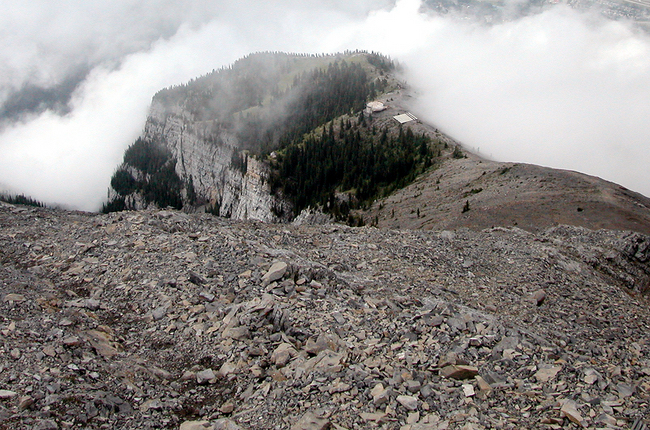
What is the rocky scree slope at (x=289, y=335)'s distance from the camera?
12.5 metres

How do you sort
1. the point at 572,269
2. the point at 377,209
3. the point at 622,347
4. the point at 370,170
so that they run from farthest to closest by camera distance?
the point at 370,170
the point at 377,209
the point at 572,269
the point at 622,347

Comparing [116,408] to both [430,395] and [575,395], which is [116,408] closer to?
[430,395]

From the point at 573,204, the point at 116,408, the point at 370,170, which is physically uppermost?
the point at 370,170

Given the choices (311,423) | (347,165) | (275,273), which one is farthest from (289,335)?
(347,165)

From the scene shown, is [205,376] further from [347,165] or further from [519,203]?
[347,165]

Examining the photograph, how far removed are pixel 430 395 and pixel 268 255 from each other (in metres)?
10.5

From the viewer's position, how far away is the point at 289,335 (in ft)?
53.1

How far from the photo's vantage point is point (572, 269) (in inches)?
1125

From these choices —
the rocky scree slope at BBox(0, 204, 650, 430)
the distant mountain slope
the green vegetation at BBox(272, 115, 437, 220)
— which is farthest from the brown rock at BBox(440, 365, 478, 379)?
the green vegetation at BBox(272, 115, 437, 220)

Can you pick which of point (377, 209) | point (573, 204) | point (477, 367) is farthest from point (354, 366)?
point (377, 209)

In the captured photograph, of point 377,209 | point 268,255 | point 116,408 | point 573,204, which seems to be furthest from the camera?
point 377,209

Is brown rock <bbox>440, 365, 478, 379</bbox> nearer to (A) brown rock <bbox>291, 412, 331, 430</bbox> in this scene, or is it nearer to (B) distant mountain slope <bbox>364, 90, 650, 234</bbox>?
(A) brown rock <bbox>291, 412, 331, 430</bbox>

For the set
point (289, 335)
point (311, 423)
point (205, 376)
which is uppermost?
point (289, 335)

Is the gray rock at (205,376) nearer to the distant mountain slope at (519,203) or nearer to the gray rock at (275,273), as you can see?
the gray rock at (275,273)
